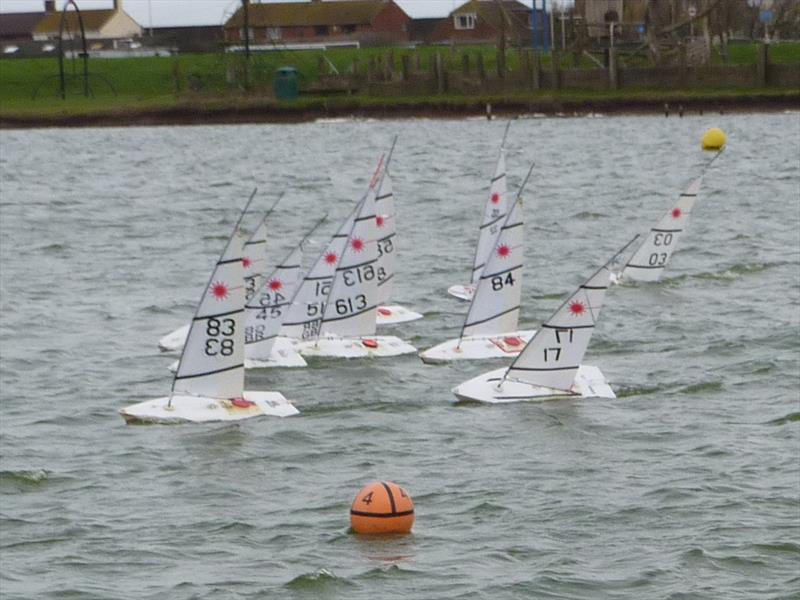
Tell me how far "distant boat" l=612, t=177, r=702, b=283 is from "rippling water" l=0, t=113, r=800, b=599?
0.61 metres

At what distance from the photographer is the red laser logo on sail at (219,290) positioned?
23.1 meters

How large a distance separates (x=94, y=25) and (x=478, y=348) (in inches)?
5343

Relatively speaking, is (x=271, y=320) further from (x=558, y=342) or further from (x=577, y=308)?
(x=577, y=308)

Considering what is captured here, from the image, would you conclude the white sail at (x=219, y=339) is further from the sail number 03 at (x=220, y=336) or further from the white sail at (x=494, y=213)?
the white sail at (x=494, y=213)

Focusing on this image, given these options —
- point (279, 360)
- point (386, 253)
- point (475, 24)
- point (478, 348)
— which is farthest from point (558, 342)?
point (475, 24)

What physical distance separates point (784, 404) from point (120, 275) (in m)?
20.2

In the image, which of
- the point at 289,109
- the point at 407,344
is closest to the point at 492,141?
the point at 289,109

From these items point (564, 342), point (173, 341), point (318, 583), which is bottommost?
point (318, 583)

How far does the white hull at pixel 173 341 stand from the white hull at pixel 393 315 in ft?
10.9

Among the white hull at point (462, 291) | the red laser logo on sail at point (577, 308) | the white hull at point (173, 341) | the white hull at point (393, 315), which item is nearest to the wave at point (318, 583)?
the red laser logo on sail at point (577, 308)

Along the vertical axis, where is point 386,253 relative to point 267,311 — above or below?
above

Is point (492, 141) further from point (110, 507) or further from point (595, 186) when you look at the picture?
point (110, 507)

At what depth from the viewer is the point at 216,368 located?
78.3 feet

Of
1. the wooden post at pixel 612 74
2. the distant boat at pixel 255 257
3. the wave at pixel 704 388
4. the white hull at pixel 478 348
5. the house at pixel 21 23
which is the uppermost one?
the house at pixel 21 23
